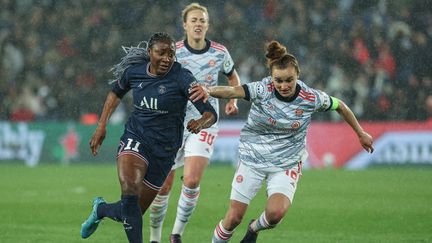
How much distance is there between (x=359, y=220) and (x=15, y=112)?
38.1 feet

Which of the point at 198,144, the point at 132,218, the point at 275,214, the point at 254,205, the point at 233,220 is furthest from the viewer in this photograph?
the point at 254,205

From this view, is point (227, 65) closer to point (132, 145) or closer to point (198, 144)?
point (198, 144)

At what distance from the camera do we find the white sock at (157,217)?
956cm

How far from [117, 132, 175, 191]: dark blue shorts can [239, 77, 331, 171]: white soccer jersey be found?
0.77 metres

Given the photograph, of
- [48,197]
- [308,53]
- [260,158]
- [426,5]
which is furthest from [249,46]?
[260,158]

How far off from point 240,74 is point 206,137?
11100mm

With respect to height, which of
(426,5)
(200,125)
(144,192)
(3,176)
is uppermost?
(426,5)

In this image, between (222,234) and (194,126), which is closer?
(194,126)

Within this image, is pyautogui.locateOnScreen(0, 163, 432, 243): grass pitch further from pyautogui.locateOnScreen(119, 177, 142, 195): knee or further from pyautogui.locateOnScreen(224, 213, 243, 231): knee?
pyautogui.locateOnScreen(119, 177, 142, 195): knee

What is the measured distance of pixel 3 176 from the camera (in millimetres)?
17969

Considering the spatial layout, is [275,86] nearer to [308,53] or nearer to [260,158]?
[260,158]

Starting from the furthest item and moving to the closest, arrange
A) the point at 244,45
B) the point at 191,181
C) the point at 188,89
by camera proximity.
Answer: the point at 244,45 < the point at 191,181 < the point at 188,89

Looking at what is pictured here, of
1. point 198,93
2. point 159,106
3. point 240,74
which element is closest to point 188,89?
point 198,93

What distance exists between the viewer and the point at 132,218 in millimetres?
7867
